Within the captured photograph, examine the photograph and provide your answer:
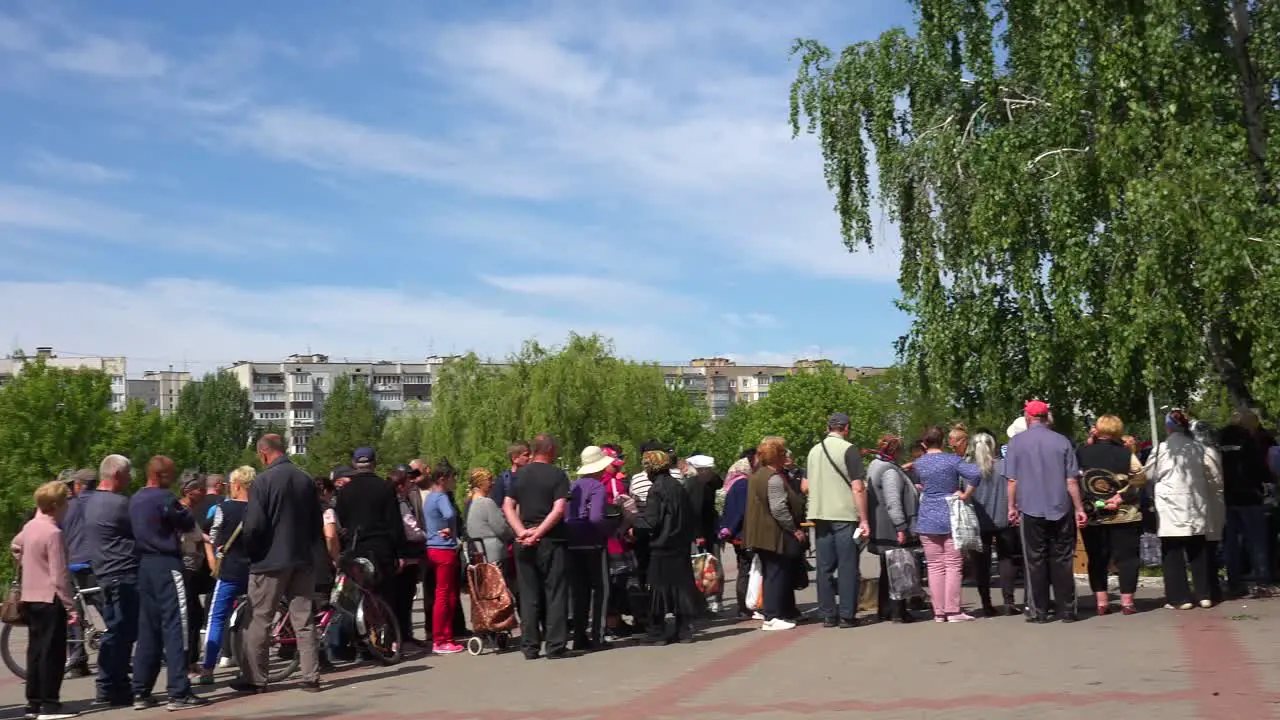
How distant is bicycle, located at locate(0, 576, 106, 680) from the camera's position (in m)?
11.8

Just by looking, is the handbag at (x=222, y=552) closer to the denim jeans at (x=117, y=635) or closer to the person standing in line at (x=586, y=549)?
the denim jeans at (x=117, y=635)

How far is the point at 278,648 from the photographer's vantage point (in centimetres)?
1489

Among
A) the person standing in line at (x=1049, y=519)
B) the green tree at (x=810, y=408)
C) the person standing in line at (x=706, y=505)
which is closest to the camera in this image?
the person standing in line at (x=1049, y=519)

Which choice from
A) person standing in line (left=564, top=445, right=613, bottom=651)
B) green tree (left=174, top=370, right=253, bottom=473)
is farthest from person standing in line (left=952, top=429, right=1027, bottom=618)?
green tree (left=174, top=370, right=253, bottom=473)

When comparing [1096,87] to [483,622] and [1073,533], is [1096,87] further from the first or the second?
[483,622]

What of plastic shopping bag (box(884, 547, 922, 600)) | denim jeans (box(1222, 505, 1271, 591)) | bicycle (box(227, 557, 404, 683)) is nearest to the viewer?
bicycle (box(227, 557, 404, 683))

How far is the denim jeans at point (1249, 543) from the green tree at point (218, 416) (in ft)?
392

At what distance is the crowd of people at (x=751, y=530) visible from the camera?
13578 millimetres

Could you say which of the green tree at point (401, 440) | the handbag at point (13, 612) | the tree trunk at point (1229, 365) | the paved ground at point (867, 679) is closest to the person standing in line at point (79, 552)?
the handbag at point (13, 612)

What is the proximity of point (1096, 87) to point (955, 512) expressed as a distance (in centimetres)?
699

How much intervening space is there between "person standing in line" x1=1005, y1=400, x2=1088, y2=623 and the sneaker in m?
7.42

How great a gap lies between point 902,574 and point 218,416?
12308 cm

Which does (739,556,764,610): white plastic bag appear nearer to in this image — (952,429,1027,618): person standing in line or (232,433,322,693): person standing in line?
(952,429,1027,618): person standing in line

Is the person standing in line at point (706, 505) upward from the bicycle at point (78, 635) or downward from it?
upward
